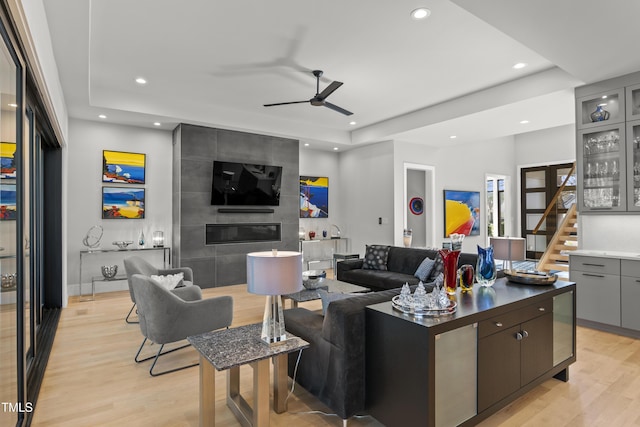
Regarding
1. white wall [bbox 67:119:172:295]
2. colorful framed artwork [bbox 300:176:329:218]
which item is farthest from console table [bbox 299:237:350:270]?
white wall [bbox 67:119:172:295]

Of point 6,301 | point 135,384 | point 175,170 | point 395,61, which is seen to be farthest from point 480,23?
point 175,170

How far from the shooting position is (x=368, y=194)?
25.8 ft

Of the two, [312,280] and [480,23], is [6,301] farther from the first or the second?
[480,23]

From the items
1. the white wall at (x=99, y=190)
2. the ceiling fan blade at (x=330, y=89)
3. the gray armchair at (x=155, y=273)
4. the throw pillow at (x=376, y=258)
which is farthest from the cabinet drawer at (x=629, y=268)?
the white wall at (x=99, y=190)

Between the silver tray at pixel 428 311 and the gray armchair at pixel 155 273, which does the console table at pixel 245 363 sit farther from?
the gray armchair at pixel 155 273

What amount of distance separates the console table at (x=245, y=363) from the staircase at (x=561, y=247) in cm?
563

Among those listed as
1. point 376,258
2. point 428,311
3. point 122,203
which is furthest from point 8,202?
point 376,258

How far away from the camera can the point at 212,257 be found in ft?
20.7

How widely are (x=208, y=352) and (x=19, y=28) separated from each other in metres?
1.95

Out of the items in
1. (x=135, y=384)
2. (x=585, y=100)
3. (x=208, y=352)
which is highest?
(x=585, y=100)

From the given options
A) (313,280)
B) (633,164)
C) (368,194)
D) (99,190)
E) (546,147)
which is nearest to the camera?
(633,164)

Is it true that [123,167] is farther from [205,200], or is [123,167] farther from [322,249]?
[322,249]

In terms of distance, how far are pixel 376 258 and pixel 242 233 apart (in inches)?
101

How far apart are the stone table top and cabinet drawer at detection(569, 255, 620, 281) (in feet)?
12.3
